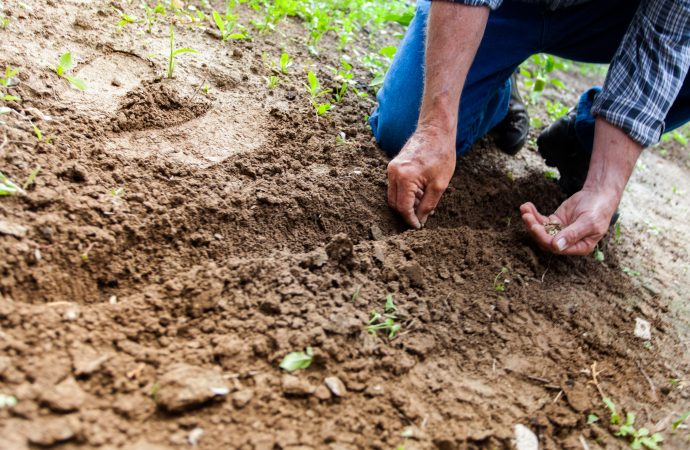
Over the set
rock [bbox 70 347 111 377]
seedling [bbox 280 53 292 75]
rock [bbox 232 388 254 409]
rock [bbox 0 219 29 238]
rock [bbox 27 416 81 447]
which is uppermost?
seedling [bbox 280 53 292 75]

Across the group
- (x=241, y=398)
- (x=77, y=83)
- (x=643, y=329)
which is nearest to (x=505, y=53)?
(x=643, y=329)

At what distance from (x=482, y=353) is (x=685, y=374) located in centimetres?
77

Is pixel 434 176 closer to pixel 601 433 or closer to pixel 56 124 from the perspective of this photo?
pixel 601 433

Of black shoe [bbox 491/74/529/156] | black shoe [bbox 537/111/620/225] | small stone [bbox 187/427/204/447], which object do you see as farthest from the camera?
black shoe [bbox 491/74/529/156]

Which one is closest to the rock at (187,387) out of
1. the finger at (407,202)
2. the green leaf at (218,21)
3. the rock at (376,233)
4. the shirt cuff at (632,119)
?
the rock at (376,233)

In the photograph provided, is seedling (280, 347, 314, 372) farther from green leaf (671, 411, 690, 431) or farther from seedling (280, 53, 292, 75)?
seedling (280, 53, 292, 75)

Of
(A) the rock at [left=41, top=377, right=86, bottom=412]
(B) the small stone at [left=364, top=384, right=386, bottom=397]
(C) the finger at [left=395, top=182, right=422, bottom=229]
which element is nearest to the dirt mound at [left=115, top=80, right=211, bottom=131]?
(C) the finger at [left=395, top=182, right=422, bottom=229]

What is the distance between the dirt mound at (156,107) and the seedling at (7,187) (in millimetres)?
517

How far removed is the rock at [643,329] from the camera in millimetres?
1892

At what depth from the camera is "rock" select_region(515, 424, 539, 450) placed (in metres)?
1.38

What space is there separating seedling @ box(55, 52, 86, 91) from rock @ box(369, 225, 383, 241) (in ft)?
3.83

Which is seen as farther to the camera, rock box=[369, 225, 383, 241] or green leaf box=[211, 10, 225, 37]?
green leaf box=[211, 10, 225, 37]

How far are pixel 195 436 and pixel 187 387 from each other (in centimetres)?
11

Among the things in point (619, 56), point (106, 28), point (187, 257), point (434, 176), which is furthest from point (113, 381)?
point (619, 56)
